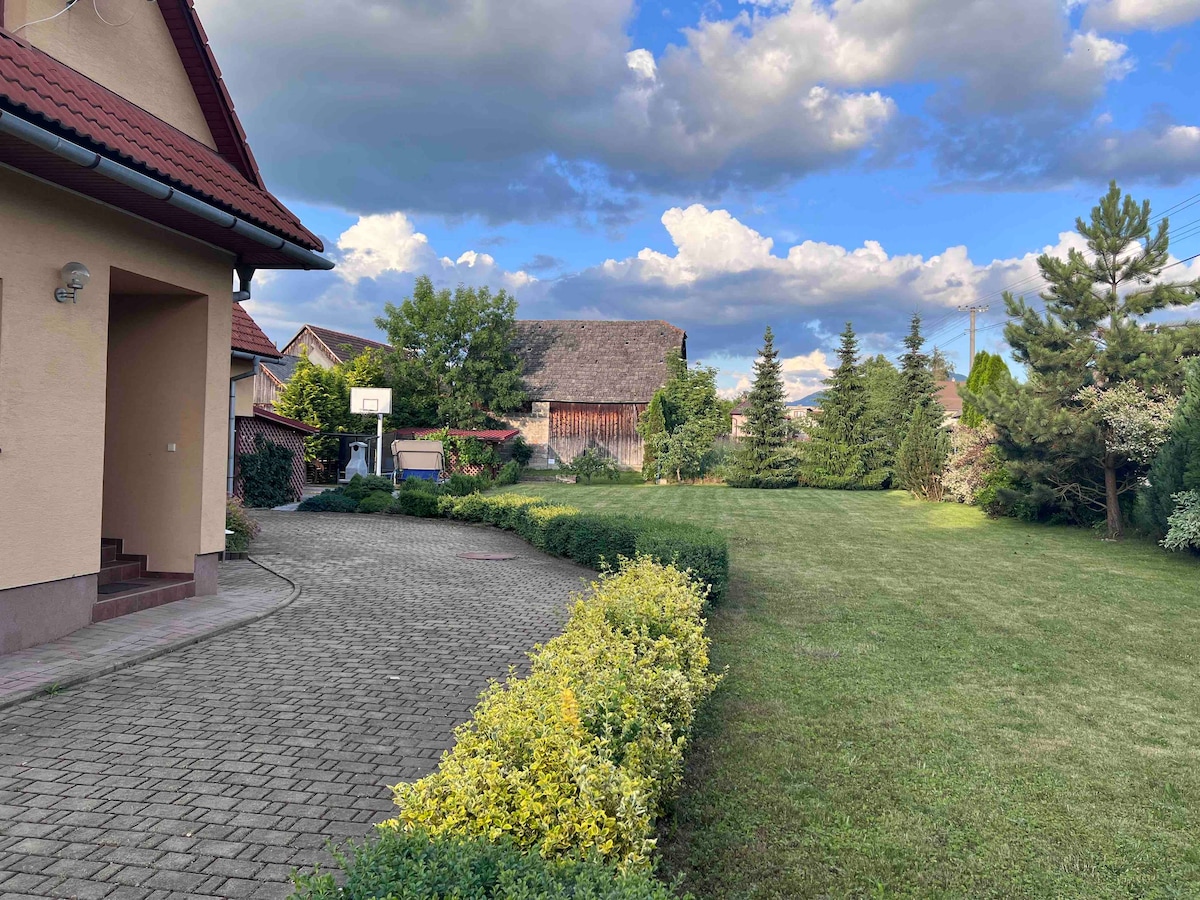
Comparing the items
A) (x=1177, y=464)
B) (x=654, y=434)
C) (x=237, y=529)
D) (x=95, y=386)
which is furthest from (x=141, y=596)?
(x=654, y=434)

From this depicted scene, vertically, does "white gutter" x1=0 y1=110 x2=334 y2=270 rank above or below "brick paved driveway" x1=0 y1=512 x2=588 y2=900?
above

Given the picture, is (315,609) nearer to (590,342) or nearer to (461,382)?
(461,382)

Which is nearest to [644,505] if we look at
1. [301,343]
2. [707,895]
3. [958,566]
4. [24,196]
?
[958,566]

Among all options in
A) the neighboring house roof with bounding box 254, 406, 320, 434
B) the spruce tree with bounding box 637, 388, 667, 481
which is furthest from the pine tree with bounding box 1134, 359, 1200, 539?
the neighboring house roof with bounding box 254, 406, 320, 434

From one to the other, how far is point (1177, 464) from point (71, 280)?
16203mm

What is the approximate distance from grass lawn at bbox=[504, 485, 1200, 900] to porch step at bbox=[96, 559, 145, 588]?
19.9ft

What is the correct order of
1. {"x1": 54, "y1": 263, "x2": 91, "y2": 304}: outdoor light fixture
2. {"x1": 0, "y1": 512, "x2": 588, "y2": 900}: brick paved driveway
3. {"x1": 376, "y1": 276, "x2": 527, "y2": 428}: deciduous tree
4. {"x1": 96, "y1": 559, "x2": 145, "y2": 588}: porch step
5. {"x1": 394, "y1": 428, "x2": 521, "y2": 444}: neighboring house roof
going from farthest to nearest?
{"x1": 376, "y1": 276, "x2": 527, "y2": 428}: deciduous tree, {"x1": 394, "y1": 428, "x2": 521, "y2": 444}: neighboring house roof, {"x1": 96, "y1": 559, "x2": 145, "y2": 588}: porch step, {"x1": 54, "y1": 263, "x2": 91, "y2": 304}: outdoor light fixture, {"x1": 0, "y1": 512, "x2": 588, "y2": 900}: brick paved driveway

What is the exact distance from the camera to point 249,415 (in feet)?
62.2

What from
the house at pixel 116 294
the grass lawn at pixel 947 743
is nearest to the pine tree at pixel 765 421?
the grass lawn at pixel 947 743

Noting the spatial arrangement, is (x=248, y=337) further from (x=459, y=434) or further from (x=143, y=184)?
(x=459, y=434)

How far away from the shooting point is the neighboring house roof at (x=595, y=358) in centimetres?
3628

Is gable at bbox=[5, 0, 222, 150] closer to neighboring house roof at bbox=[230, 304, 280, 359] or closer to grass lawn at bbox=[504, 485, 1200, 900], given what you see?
neighboring house roof at bbox=[230, 304, 280, 359]

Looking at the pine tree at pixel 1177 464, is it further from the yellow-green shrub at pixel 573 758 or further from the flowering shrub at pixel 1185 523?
the yellow-green shrub at pixel 573 758

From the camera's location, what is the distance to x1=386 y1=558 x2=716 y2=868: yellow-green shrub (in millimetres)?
2771
